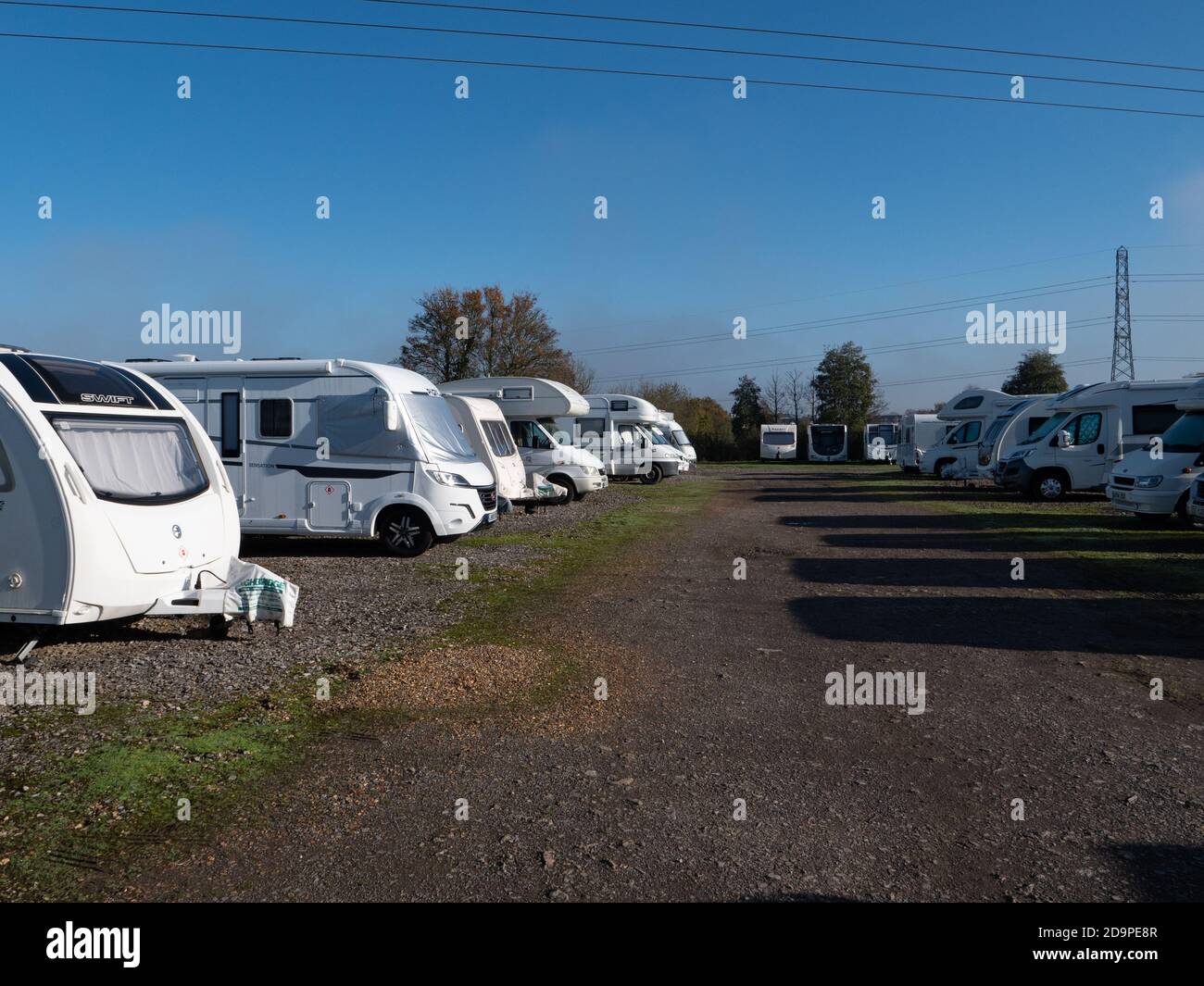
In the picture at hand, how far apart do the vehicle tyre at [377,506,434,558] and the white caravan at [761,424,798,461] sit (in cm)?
4796

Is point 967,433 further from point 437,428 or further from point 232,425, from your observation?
point 232,425

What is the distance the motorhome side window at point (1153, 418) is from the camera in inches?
874

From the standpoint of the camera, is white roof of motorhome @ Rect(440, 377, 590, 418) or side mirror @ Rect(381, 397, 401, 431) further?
white roof of motorhome @ Rect(440, 377, 590, 418)

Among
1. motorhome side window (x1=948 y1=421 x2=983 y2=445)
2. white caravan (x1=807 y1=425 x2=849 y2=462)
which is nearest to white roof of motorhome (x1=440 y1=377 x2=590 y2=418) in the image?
motorhome side window (x1=948 y1=421 x2=983 y2=445)

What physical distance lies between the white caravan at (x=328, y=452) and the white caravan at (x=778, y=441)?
47.8 metres

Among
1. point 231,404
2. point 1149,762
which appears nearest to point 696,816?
point 1149,762

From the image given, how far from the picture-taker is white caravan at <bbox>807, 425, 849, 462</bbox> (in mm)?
59688

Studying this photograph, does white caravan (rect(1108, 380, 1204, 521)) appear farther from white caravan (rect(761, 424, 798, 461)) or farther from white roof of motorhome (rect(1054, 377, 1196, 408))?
white caravan (rect(761, 424, 798, 461))

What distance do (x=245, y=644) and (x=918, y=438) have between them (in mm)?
36196

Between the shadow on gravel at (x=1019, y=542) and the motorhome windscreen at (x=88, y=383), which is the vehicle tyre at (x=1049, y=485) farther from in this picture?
the motorhome windscreen at (x=88, y=383)

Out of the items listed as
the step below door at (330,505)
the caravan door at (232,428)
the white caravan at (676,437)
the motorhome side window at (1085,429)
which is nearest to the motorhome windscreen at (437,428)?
the step below door at (330,505)

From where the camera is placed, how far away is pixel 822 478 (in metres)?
37.2

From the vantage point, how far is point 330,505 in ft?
44.4
